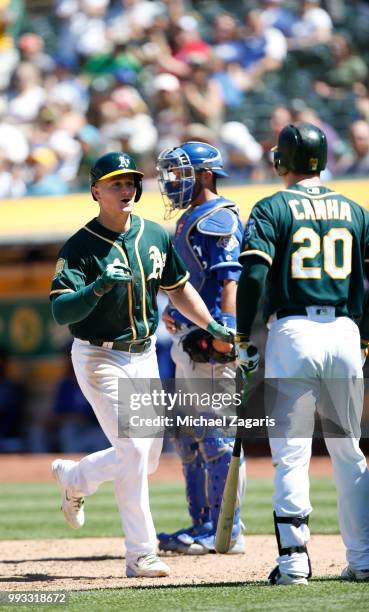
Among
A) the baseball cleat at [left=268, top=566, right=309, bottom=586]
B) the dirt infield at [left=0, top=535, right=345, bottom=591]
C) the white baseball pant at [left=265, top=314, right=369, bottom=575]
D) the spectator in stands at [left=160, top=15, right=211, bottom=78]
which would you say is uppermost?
the spectator in stands at [left=160, top=15, right=211, bottom=78]

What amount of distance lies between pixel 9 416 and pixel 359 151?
211 inches

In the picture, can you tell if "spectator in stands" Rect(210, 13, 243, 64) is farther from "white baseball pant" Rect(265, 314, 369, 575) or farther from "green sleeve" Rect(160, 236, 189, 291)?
"white baseball pant" Rect(265, 314, 369, 575)

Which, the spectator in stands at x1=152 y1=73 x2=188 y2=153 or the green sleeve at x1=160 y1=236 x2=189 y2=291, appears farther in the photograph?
the spectator in stands at x1=152 y1=73 x2=188 y2=153

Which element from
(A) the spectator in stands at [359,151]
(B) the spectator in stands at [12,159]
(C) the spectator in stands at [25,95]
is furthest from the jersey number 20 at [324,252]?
(C) the spectator in stands at [25,95]

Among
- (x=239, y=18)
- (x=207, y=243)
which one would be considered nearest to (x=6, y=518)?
(x=207, y=243)

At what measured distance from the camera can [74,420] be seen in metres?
13.6

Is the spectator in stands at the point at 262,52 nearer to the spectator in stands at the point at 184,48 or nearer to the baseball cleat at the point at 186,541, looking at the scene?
the spectator in stands at the point at 184,48

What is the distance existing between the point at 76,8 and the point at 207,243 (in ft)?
33.9

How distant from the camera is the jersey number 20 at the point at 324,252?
4926 millimetres

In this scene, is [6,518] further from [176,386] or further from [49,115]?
[49,115]

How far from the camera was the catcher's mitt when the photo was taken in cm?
636

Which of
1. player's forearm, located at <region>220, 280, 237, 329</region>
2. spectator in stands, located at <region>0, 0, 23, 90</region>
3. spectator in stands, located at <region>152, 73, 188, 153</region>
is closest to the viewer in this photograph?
player's forearm, located at <region>220, 280, 237, 329</region>

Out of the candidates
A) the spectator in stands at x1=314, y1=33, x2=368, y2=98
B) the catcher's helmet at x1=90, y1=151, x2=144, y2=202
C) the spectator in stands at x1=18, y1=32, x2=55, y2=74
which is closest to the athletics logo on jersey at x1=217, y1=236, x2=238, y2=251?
the catcher's helmet at x1=90, y1=151, x2=144, y2=202

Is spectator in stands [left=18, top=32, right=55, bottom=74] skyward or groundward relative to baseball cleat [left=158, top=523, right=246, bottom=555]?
skyward
